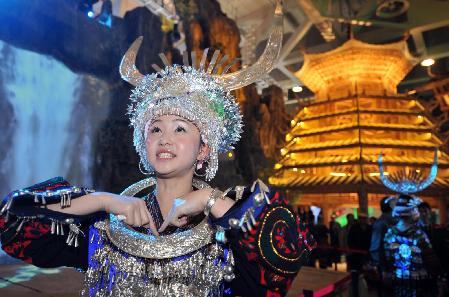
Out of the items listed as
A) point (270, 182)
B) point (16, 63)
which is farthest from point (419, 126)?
point (16, 63)

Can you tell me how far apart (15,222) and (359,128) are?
1652cm

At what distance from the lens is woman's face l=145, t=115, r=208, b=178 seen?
1.62 metres

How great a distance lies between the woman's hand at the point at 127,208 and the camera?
1439 millimetres

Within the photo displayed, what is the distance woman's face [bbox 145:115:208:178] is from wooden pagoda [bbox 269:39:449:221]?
539 inches

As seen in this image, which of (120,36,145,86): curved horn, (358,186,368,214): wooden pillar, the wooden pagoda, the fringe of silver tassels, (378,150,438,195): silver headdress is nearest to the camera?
the fringe of silver tassels

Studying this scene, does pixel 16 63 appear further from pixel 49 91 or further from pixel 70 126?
pixel 70 126

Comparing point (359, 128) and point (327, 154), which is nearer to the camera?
point (359, 128)

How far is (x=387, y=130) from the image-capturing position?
16266mm

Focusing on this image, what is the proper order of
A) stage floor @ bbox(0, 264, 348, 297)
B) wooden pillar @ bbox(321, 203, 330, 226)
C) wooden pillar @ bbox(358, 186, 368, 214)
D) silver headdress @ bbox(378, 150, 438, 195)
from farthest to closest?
wooden pillar @ bbox(321, 203, 330, 226), wooden pillar @ bbox(358, 186, 368, 214), silver headdress @ bbox(378, 150, 438, 195), stage floor @ bbox(0, 264, 348, 297)

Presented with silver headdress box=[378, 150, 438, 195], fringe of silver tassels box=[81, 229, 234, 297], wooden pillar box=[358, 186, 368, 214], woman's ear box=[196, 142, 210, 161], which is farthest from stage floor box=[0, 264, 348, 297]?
wooden pillar box=[358, 186, 368, 214]

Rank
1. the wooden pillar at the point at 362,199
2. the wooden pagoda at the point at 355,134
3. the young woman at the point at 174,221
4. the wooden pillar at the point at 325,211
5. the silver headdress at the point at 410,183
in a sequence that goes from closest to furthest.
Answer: the young woman at the point at 174,221, the silver headdress at the point at 410,183, the wooden pillar at the point at 362,199, the wooden pagoda at the point at 355,134, the wooden pillar at the point at 325,211

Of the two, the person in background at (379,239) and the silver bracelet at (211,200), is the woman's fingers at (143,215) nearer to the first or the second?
the silver bracelet at (211,200)

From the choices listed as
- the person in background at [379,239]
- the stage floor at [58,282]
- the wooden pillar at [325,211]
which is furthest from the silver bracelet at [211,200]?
the wooden pillar at [325,211]

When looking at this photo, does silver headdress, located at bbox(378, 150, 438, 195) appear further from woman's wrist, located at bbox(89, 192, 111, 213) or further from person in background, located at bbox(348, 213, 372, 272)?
woman's wrist, located at bbox(89, 192, 111, 213)
